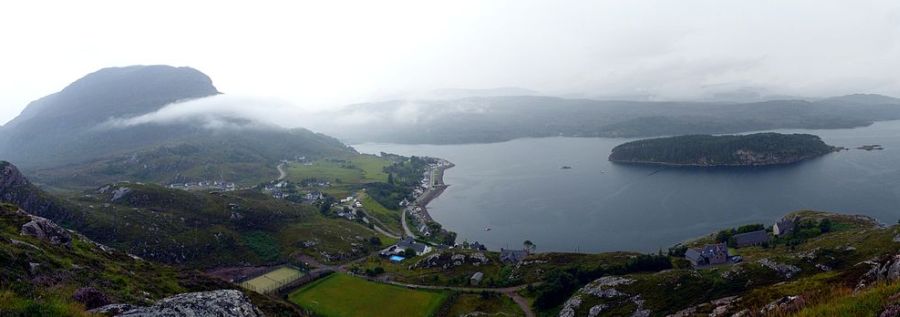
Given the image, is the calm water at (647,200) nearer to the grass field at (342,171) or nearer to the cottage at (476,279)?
the grass field at (342,171)

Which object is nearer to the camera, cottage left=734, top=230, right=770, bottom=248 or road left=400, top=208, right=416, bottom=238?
cottage left=734, top=230, right=770, bottom=248

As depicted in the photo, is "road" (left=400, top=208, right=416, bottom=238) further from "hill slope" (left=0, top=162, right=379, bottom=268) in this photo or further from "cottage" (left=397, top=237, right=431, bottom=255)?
"cottage" (left=397, top=237, right=431, bottom=255)

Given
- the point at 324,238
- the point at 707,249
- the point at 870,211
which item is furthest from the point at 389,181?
the point at 870,211

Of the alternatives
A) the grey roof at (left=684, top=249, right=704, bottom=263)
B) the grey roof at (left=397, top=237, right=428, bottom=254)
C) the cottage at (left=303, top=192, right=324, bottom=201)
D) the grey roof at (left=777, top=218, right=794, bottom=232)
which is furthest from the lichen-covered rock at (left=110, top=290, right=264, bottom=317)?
the cottage at (left=303, top=192, right=324, bottom=201)

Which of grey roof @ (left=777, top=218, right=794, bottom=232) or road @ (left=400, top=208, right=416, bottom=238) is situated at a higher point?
grey roof @ (left=777, top=218, right=794, bottom=232)

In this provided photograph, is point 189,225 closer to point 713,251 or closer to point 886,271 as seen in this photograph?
point 713,251

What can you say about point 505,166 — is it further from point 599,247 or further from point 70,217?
point 70,217
